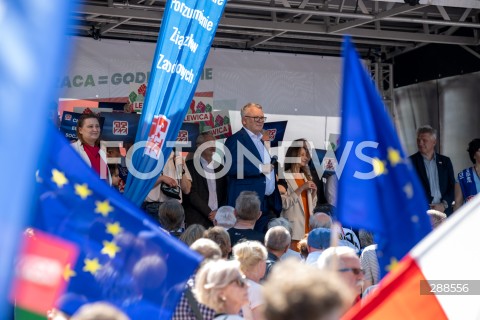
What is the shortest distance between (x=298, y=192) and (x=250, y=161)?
4.11ft

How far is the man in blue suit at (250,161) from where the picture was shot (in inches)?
339

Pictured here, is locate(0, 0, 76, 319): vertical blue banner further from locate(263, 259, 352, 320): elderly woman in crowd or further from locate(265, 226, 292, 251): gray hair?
locate(265, 226, 292, 251): gray hair

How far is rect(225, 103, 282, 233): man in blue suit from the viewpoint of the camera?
28.2 ft

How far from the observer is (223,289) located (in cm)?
393

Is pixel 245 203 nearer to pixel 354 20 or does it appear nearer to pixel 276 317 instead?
pixel 276 317

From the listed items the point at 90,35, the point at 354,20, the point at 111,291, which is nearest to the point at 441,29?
the point at 354,20

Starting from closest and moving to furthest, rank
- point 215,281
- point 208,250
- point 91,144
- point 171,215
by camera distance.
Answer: point 215,281, point 208,250, point 171,215, point 91,144

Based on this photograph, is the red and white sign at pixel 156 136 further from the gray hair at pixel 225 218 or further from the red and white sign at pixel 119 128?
the red and white sign at pixel 119 128

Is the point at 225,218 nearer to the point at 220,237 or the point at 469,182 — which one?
the point at 220,237

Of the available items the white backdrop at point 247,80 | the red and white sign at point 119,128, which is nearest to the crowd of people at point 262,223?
the red and white sign at point 119,128

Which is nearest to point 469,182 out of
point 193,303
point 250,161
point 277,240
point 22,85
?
point 250,161

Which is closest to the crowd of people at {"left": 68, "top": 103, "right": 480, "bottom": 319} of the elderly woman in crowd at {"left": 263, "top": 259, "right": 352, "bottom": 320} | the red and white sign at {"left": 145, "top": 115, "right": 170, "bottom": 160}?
the elderly woman in crowd at {"left": 263, "top": 259, "right": 352, "bottom": 320}

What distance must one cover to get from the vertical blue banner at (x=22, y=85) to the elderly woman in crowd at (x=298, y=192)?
7517 millimetres

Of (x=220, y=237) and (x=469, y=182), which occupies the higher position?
(x=469, y=182)
